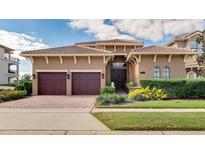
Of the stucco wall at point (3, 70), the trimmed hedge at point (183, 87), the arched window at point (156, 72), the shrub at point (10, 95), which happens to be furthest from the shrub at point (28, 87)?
the stucco wall at point (3, 70)

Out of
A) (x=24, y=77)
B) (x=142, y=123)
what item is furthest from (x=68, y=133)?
(x=24, y=77)

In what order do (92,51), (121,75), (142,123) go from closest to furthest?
(142,123)
(92,51)
(121,75)

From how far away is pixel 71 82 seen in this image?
16250mm

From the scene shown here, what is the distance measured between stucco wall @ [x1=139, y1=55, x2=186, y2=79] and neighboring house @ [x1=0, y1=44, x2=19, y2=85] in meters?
23.1

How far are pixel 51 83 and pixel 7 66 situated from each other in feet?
69.6

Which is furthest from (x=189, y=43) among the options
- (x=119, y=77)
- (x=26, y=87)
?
(x=26, y=87)

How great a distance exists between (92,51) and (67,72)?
9.54 feet

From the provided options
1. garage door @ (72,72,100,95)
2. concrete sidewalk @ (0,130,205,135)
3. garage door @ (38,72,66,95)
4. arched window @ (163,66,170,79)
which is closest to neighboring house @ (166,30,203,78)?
arched window @ (163,66,170,79)

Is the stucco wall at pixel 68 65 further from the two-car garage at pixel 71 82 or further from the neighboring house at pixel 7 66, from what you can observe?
the neighboring house at pixel 7 66

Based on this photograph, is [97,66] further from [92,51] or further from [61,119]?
[61,119]

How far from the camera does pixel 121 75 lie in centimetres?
2025

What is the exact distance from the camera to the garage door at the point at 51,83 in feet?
53.5

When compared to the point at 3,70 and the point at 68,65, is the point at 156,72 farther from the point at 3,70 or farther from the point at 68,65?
the point at 3,70

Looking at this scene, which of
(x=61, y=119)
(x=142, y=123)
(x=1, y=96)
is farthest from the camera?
(x=1, y=96)
